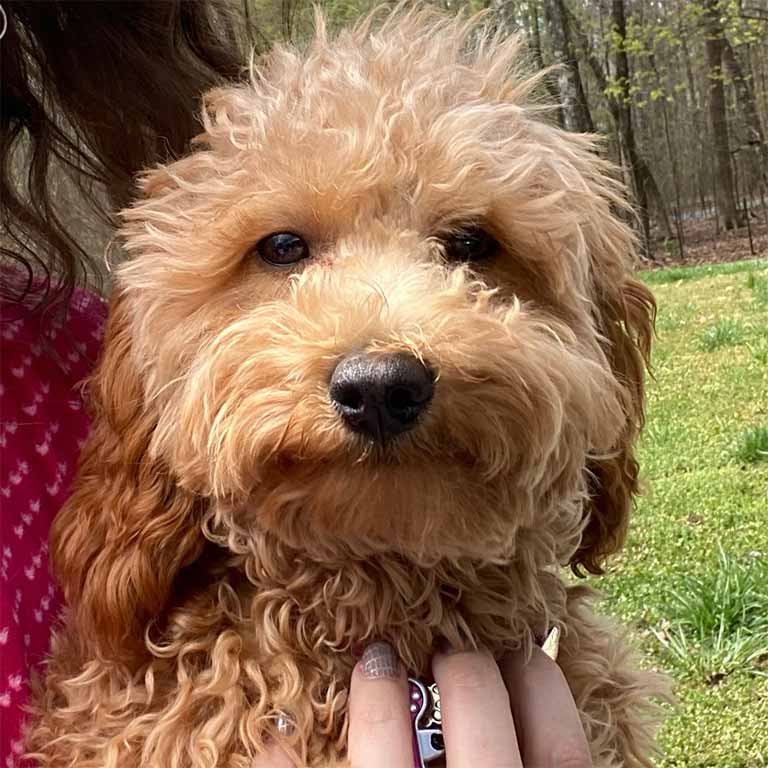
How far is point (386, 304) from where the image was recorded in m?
1.66

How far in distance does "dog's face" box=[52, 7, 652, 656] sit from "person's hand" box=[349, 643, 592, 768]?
20cm

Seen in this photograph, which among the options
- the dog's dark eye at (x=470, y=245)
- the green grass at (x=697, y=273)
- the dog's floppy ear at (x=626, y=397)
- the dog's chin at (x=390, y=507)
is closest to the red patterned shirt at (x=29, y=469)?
the dog's chin at (x=390, y=507)

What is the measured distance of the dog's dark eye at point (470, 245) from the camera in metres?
1.92

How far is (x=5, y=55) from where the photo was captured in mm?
2158

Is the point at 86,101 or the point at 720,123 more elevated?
the point at 86,101

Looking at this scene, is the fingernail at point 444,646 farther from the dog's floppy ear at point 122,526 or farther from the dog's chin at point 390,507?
the dog's floppy ear at point 122,526

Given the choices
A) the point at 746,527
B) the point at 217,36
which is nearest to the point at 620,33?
the point at 746,527

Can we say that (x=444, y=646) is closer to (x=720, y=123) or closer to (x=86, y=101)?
(x=86, y=101)

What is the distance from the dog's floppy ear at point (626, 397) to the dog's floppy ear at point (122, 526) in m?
A: 0.80

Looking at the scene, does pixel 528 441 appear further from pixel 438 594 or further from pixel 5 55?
pixel 5 55

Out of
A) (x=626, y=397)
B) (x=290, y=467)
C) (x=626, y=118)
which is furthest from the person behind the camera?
(x=626, y=118)

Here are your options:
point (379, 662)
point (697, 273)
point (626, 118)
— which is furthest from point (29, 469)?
point (626, 118)

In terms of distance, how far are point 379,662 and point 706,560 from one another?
10.1 feet

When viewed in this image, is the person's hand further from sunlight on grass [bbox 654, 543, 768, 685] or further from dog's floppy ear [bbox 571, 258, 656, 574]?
sunlight on grass [bbox 654, 543, 768, 685]
